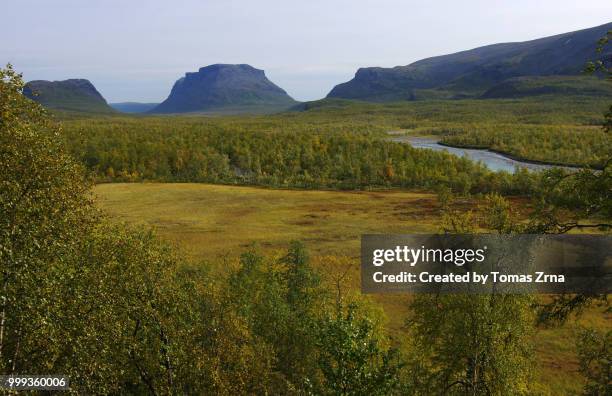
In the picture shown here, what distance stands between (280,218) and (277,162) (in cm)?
5103

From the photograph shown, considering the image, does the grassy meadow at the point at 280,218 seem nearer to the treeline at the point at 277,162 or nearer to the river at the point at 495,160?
the treeline at the point at 277,162

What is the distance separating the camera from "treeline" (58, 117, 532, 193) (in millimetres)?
125875

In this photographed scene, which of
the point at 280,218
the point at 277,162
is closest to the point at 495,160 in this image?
the point at 277,162

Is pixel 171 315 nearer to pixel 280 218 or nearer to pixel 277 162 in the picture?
pixel 280 218

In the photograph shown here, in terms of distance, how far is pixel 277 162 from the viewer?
14350 centimetres

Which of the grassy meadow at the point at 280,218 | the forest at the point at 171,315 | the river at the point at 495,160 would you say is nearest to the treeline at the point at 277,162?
the grassy meadow at the point at 280,218

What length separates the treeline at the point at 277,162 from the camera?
12588cm

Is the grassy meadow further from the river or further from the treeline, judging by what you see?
the river

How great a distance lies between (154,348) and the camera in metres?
20.1

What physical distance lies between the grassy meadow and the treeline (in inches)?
370

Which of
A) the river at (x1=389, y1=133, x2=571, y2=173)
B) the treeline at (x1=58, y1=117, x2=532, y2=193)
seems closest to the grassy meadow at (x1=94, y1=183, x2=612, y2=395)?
the treeline at (x1=58, y1=117, x2=532, y2=193)

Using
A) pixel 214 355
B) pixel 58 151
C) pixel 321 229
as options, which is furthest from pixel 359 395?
pixel 321 229

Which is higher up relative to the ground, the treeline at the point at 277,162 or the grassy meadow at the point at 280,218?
the treeline at the point at 277,162

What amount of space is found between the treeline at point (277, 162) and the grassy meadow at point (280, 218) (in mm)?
9389
